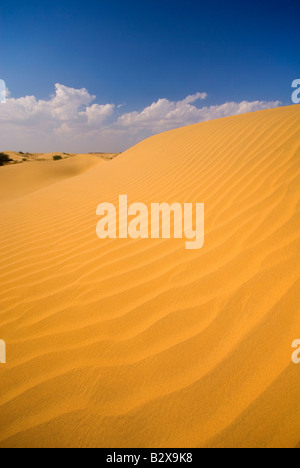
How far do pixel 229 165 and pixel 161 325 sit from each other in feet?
9.91

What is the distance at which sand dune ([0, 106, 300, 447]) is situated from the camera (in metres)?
0.98

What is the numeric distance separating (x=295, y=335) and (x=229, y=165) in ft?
9.57

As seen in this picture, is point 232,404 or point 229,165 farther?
point 229,165

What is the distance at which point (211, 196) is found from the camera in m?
2.91

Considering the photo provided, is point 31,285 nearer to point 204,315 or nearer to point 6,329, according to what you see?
point 6,329

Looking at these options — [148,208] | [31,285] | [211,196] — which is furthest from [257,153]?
[31,285]

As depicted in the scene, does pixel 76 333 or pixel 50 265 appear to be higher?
pixel 50 265

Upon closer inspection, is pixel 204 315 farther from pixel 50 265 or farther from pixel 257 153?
pixel 257 153

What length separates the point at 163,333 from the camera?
1354mm

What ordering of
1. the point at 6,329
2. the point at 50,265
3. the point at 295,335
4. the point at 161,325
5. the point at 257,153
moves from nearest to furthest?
the point at 295,335
the point at 161,325
the point at 6,329
the point at 50,265
the point at 257,153

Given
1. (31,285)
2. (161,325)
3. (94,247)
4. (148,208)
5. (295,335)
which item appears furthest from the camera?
(148,208)

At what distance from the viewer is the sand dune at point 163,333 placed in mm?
976

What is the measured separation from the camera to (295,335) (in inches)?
47.8
